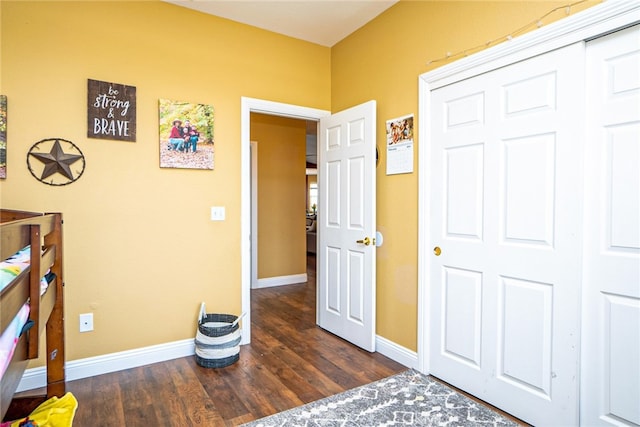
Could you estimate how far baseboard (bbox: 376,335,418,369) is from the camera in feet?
8.51

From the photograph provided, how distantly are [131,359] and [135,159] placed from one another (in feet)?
4.83

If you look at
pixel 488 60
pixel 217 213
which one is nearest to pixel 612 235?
pixel 488 60

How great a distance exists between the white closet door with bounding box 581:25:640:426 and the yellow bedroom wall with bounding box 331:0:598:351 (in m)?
0.66

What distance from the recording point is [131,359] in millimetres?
2617

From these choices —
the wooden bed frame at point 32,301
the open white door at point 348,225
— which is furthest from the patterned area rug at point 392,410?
the wooden bed frame at point 32,301

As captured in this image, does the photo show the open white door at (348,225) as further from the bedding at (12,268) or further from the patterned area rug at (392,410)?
the bedding at (12,268)

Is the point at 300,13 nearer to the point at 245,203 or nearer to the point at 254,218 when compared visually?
the point at 245,203

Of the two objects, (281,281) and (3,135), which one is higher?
(3,135)

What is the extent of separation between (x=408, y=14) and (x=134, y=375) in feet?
10.7

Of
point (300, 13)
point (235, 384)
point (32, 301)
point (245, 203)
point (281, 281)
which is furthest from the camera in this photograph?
point (281, 281)

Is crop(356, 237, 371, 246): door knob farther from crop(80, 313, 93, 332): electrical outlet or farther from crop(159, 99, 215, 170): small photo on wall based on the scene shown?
crop(80, 313, 93, 332): electrical outlet

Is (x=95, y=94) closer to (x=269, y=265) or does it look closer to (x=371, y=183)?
(x=371, y=183)

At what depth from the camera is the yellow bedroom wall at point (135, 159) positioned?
230 cm

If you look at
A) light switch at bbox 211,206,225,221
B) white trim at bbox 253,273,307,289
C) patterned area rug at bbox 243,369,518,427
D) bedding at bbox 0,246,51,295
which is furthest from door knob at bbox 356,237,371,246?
white trim at bbox 253,273,307,289
